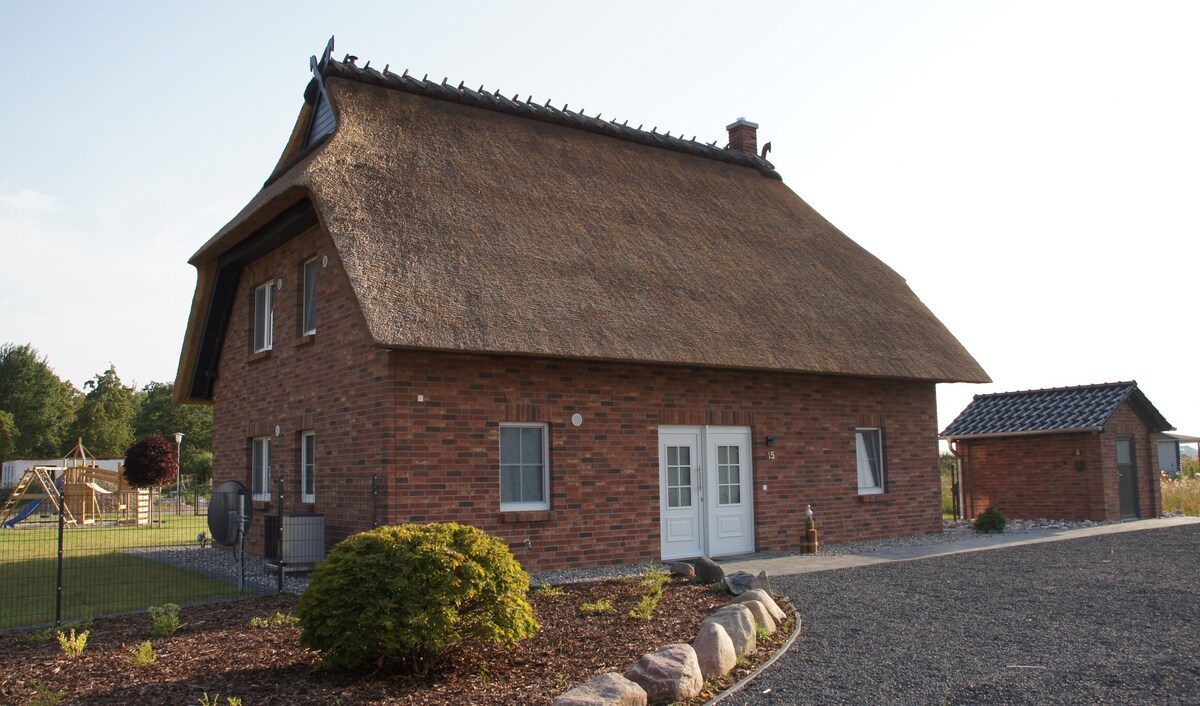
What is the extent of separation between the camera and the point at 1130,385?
20.1 meters

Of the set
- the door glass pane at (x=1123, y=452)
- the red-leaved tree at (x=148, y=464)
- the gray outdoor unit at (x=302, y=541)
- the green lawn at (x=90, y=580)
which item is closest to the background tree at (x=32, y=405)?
the red-leaved tree at (x=148, y=464)

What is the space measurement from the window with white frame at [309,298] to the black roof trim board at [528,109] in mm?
2967

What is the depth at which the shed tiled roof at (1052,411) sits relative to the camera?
1962cm

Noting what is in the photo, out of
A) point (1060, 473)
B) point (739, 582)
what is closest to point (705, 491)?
point (739, 582)

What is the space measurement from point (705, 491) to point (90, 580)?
8.76 metres

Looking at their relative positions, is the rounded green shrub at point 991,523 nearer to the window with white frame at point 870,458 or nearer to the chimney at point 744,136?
the window with white frame at point 870,458

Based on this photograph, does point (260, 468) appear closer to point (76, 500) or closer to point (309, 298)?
point (309, 298)

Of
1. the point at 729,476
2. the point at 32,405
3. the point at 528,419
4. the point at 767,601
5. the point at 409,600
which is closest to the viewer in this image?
the point at 409,600

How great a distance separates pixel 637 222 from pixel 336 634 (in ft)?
32.8

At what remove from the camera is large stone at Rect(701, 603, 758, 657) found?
23.9 ft

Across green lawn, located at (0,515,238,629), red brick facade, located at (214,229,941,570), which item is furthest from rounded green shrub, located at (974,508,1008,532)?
green lawn, located at (0,515,238,629)

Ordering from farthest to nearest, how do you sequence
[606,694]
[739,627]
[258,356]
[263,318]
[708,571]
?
[263,318] → [258,356] → [708,571] → [739,627] → [606,694]

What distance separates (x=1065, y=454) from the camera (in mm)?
19812

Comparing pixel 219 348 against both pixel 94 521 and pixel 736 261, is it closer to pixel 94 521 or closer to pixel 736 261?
pixel 736 261
